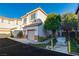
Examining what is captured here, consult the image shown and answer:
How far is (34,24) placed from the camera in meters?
5.33

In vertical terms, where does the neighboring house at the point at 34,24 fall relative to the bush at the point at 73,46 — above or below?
above

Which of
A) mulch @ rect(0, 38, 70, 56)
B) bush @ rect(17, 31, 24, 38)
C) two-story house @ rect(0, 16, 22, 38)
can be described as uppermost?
two-story house @ rect(0, 16, 22, 38)

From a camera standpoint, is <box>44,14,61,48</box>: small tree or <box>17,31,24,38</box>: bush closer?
<box>44,14,61,48</box>: small tree

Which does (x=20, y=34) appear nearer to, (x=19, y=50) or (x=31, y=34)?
(x=31, y=34)

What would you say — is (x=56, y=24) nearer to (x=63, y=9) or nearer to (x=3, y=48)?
(x=63, y=9)

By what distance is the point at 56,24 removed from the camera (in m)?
5.21

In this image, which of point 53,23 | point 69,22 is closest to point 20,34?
point 53,23

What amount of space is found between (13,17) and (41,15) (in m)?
0.71

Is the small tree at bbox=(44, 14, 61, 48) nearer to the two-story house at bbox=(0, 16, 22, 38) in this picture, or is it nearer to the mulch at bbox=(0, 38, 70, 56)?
the mulch at bbox=(0, 38, 70, 56)

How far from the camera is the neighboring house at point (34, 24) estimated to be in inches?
207

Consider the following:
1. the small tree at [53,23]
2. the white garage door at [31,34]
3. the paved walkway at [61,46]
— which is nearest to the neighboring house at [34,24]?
the white garage door at [31,34]

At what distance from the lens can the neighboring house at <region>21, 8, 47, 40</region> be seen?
5264mm

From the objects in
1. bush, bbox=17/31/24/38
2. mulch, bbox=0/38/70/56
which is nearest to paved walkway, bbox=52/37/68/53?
mulch, bbox=0/38/70/56

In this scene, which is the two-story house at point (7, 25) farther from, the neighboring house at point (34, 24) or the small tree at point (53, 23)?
the small tree at point (53, 23)
